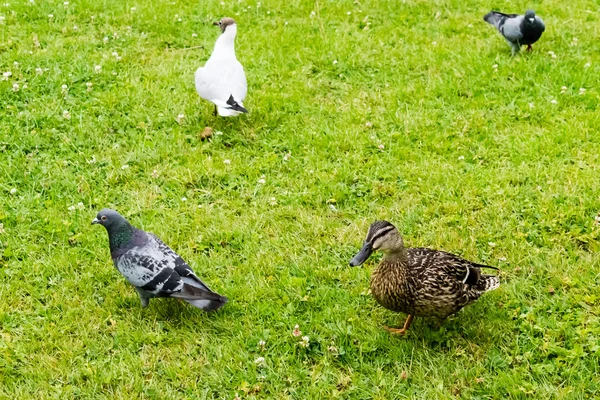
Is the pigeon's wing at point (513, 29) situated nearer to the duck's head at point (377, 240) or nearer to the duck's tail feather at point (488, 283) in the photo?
the duck's tail feather at point (488, 283)

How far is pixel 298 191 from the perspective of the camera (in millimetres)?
5398

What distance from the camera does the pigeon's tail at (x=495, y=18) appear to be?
24.4 feet

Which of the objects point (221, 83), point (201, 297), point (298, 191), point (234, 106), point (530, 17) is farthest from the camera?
point (530, 17)

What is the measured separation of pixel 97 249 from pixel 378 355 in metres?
2.18

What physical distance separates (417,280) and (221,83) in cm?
286

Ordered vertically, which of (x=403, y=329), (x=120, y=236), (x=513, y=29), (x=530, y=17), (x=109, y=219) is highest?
(x=530, y=17)

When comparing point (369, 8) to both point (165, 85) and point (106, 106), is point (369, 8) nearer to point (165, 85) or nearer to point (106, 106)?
point (165, 85)

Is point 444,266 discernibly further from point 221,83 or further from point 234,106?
point 221,83

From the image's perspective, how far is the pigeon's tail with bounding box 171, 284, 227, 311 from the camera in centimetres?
404

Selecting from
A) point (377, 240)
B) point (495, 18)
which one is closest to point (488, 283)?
point (377, 240)

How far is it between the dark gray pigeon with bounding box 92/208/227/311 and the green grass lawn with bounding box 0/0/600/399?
0.20 meters

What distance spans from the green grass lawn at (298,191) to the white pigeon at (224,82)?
335 millimetres

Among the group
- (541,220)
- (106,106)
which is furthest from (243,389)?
(106,106)

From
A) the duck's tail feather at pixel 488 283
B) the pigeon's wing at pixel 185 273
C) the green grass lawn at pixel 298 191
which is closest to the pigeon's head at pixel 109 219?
the pigeon's wing at pixel 185 273
